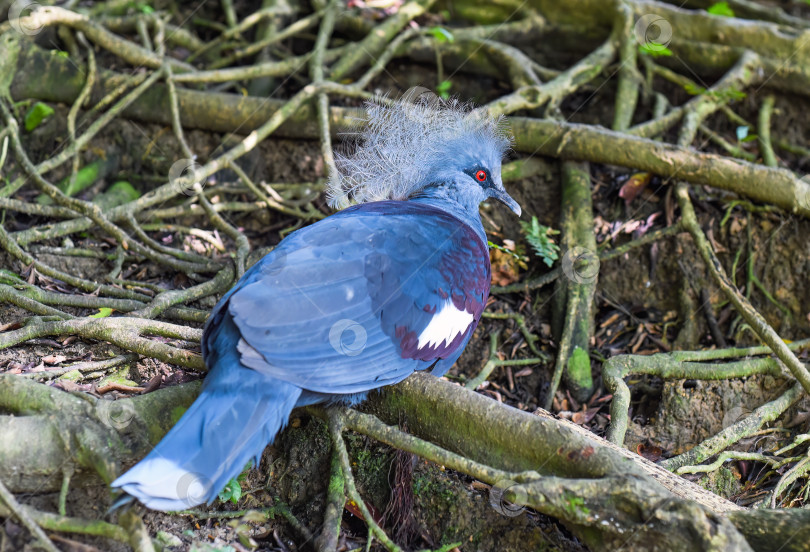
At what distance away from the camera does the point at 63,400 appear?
2.25m

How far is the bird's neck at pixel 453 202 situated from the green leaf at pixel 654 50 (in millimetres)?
2176

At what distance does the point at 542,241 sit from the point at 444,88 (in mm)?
1576

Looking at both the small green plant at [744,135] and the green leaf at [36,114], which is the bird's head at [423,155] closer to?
the small green plant at [744,135]

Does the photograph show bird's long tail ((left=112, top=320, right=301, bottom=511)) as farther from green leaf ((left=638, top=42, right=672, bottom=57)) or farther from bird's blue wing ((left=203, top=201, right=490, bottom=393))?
green leaf ((left=638, top=42, right=672, bottom=57))

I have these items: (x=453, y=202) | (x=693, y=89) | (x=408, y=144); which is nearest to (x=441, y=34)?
(x=693, y=89)

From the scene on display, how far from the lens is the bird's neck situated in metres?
3.25

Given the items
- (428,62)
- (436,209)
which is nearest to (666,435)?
(436,209)

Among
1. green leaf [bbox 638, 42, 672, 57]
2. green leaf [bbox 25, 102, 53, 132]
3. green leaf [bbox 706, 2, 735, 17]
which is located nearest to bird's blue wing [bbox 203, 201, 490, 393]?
green leaf [bbox 638, 42, 672, 57]

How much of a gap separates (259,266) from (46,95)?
300 centimetres

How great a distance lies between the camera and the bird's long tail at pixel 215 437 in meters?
1.90

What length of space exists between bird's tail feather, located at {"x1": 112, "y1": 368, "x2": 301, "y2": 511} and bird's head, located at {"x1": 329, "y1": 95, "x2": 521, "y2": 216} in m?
1.38

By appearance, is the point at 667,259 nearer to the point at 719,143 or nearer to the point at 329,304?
the point at 719,143

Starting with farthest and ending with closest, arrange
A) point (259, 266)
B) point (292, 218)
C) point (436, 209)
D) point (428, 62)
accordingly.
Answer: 1. point (428, 62)
2. point (292, 218)
3. point (436, 209)
4. point (259, 266)

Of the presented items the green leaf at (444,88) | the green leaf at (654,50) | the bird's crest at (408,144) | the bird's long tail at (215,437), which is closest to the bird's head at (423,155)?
the bird's crest at (408,144)
